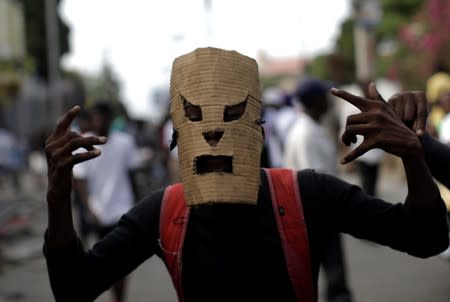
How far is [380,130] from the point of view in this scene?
2.27 m

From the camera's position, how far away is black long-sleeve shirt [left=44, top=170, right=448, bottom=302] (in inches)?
94.2

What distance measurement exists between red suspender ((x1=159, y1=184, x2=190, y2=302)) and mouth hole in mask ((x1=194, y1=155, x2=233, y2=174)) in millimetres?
187

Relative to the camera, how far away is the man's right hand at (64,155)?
7.84 feet

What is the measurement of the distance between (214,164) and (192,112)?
0.19m

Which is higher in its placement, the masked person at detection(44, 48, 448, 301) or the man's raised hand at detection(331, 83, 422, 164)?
the man's raised hand at detection(331, 83, 422, 164)

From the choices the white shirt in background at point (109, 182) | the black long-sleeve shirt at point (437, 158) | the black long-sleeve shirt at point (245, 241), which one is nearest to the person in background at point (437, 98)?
the white shirt in background at point (109, 182)

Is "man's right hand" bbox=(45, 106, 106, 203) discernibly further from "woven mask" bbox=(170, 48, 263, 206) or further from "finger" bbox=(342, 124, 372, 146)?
"finger" bbox=(342, 124, 372, 146)

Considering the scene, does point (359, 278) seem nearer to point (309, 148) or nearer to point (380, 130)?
point (309, 148)

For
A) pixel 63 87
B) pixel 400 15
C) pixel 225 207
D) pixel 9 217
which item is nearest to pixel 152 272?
pixel 9 217

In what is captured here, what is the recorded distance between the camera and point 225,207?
2.45 m

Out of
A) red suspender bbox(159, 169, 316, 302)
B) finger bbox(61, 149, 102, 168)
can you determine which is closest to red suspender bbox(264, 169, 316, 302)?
red suspender bbox(159, 169, 316, 302)

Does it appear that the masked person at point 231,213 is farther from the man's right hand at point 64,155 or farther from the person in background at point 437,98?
the person in background at point 437,98

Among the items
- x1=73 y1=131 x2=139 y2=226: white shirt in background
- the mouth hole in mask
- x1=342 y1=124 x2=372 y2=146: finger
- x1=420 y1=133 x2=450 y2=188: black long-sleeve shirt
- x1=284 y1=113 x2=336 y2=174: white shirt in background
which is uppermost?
x1=342 y1=124 x2=372 y2=146: finger

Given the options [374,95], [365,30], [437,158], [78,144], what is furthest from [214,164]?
[365,30]
